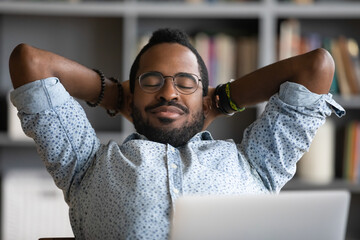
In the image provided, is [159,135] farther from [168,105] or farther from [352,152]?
[352,152]

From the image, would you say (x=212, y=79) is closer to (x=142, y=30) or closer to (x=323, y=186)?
(x=142, y=30)

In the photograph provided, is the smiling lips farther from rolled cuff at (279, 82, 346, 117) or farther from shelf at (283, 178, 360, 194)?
shelf at (283, 178, 360, 194)

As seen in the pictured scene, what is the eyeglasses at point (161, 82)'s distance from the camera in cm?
141

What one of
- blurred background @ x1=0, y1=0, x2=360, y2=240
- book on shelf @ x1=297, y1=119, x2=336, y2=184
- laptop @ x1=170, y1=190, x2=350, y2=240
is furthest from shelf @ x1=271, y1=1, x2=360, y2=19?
laptop @ x1=170, y1=190, x2=350, y2=240

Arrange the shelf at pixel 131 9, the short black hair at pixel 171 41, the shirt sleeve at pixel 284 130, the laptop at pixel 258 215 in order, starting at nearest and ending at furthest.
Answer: the laptop at pixel 258 215
the shirt sleeve at pixel 284 130
the short black hair at pixel 171 41
the shelf at pixel 131 9

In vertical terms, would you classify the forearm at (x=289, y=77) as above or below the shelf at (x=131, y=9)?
below

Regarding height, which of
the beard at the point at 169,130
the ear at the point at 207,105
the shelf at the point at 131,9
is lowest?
the beard at the point at 169,130

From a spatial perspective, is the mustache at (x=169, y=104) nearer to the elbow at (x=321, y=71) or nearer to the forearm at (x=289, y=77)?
the forearm at (x=289, y=77)

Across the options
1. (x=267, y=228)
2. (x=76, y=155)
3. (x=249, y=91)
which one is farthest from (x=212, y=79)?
(x=267, y=228)

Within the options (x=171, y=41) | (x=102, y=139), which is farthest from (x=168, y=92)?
(x=102, y=139)

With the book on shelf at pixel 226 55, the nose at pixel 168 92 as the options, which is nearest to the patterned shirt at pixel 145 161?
the nose at pixel 168 92

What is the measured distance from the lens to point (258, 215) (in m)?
0.97

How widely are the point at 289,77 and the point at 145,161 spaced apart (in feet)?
1.32

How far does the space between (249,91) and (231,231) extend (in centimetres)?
57
